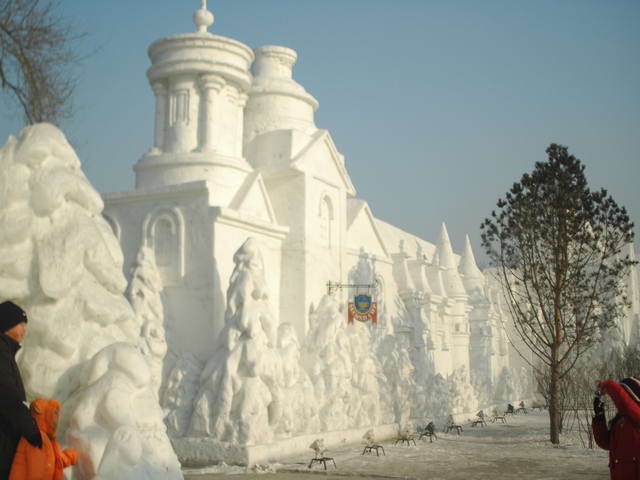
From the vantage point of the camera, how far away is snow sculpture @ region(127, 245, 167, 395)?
15.9m

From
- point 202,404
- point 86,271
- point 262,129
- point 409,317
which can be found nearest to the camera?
point 86,271

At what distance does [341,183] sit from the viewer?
2367 cm

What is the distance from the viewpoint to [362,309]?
20.9m

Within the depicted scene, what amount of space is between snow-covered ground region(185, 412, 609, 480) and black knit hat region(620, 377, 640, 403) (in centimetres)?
828

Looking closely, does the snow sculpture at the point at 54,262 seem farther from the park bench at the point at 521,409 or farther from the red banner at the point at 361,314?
the park bench at the point at 521,409

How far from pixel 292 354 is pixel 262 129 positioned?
349 inches

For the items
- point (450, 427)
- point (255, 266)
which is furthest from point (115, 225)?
point (450, 427)

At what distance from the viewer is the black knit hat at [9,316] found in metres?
5.07

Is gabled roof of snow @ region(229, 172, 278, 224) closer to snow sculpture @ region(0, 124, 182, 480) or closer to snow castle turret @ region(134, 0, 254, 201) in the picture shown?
snow castle turret @ region(134, 0, 254, 201)

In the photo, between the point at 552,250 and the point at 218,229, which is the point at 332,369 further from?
the point at 552,250

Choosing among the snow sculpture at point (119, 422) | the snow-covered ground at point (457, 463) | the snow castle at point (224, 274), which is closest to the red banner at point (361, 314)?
the snow castle at point (224, 274)

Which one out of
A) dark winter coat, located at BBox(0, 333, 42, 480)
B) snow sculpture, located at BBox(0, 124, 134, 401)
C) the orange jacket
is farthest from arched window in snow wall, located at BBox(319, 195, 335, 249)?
dark winter coat, located at BBox(0, 333, 42, 480)

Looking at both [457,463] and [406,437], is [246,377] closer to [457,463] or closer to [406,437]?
[457,463]

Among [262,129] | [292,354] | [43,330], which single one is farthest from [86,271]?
[262,129]
